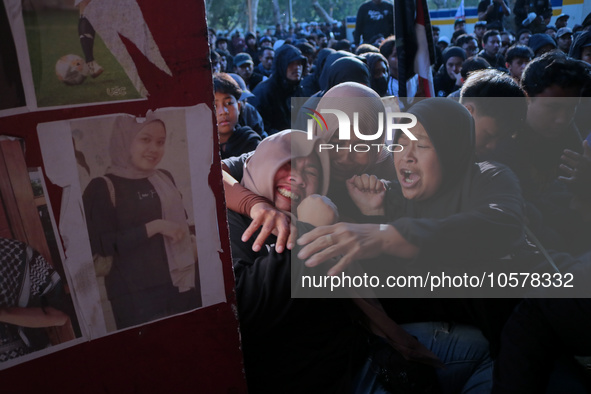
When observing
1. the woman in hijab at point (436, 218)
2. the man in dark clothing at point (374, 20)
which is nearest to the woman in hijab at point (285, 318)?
the woman in hijab at point (436, 218)

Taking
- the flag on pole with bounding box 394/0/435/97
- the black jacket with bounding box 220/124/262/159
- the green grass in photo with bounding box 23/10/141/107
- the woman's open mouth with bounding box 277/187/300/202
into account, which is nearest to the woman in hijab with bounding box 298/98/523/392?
the woman's open mouth with bounding box 277/187/300/202

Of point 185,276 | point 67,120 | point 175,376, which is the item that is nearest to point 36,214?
point 67,120

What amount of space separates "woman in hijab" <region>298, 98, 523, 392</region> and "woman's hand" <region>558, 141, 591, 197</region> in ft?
1.52

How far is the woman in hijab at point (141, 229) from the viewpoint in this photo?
1053 millimetres

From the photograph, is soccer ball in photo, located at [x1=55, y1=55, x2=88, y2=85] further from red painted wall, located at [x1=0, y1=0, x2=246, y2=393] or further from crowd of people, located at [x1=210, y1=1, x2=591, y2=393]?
crowd of people, located at [x1=210, y1=1, x2=591, y2=393]

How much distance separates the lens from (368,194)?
1623 millimetres

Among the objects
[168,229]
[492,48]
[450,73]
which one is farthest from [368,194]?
[492,48]

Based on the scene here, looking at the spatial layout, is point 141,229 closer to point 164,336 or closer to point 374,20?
point 164,336

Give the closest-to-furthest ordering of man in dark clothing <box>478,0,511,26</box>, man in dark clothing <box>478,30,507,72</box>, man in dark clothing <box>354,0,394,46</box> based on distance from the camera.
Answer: man in dark clothing <box>478,30,507,72</box> < man in dark clothing <box>354,0,394,46</box> < man in dark clothing <box>478,0,511,26</box>

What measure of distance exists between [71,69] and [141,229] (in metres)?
0.37

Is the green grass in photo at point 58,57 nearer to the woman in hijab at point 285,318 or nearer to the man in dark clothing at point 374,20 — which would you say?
the woman in hijab at point 285,318

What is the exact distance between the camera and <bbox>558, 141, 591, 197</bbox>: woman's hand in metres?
1.78

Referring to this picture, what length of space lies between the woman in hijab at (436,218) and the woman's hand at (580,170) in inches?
18.3

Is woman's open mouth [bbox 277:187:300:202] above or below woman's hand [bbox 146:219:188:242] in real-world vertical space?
below
